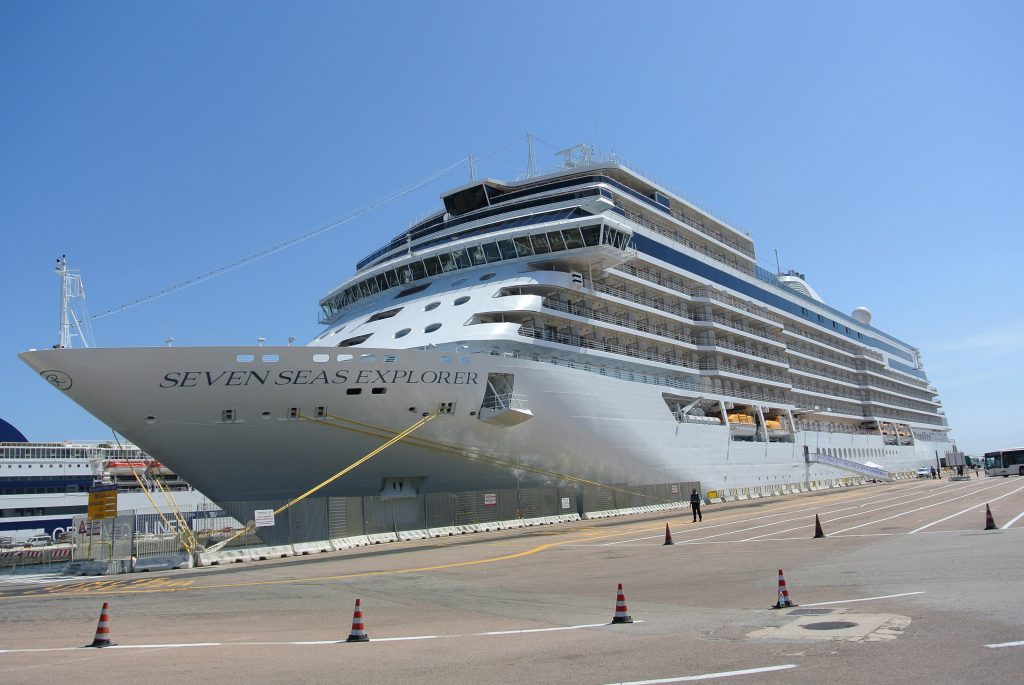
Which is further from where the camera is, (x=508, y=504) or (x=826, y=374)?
(x=826, y=374)

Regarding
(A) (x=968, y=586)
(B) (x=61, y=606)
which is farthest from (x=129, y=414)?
(A) (x=968, y=586)

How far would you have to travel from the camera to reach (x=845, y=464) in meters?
50.1

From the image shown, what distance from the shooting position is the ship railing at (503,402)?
71.6 feet

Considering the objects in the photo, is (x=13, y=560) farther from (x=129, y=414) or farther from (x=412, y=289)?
(x=412, y=289)

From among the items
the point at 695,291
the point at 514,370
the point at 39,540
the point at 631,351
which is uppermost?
the point at 695,291

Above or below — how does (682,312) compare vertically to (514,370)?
above

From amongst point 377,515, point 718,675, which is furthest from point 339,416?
point 718,675

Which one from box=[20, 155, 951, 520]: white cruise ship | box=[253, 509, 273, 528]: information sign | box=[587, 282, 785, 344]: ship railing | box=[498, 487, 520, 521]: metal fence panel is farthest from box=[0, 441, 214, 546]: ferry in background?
box=[253, 509, 273, 528]: information sign

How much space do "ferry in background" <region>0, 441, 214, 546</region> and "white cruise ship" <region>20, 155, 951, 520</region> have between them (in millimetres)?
30559

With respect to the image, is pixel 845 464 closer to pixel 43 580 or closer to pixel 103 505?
pixel 103 505

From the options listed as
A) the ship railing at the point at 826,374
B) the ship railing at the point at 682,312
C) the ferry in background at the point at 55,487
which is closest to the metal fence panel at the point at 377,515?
the ship railing at the point at 682,312

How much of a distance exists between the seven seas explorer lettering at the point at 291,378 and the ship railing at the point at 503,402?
1.86 metres

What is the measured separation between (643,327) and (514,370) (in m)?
11.7

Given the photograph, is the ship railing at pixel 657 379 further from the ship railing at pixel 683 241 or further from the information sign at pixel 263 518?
the information sign at pixel 263 518
